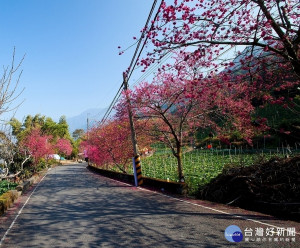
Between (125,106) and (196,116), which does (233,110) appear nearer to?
(196,116)

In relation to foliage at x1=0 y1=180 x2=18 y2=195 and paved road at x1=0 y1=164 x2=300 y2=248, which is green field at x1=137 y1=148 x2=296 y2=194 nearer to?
paved road at x1=0 y1=164 x2=300 y2=248

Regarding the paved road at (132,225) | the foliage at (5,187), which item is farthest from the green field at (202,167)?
the foliage at (5,187)

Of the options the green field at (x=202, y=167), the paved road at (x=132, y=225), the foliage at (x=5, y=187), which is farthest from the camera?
the foliage at (x=5, y=187)

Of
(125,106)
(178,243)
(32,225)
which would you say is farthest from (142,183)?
(178,243)

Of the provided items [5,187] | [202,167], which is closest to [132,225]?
[5,187]

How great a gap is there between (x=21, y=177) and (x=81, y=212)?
21168 millimetres

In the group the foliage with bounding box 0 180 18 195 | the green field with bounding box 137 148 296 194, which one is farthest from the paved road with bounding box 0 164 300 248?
the foliage with bounding box 0 180 18 195

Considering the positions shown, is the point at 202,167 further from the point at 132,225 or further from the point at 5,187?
the point at 132,225

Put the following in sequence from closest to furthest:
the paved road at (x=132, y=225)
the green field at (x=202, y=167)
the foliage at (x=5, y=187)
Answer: the paved road at (x=132, y=225)
the green field at (x=202, y=167)
the foliage at (x=5, y=187)

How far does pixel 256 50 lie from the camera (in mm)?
5754

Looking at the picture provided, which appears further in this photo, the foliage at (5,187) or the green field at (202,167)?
the foliage at (5,187)

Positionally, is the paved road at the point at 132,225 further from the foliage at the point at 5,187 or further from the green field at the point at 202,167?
the foliage at the point at 5,187

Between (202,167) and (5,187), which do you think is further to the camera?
(202,167)

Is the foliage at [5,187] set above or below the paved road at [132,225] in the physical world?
below
